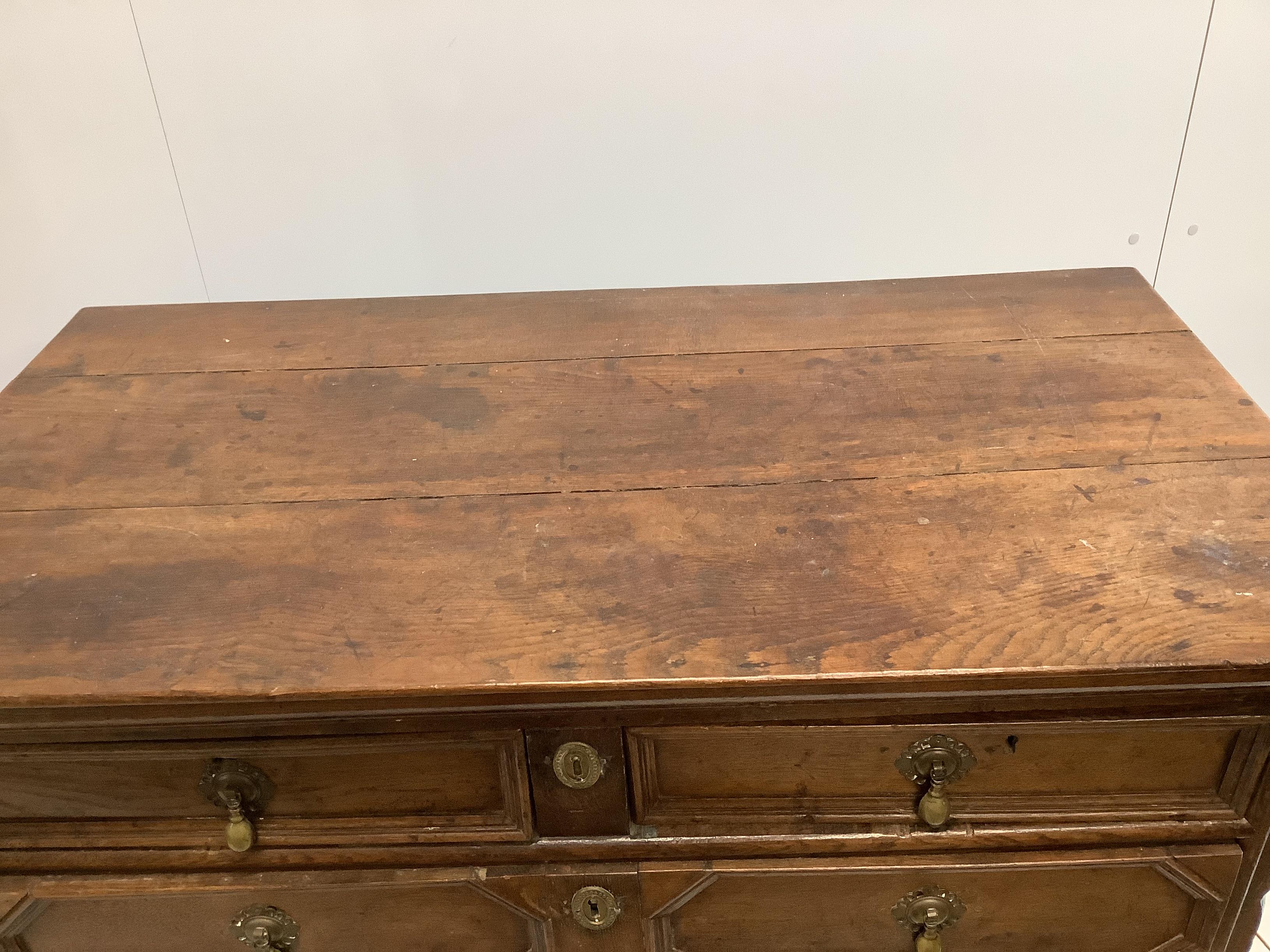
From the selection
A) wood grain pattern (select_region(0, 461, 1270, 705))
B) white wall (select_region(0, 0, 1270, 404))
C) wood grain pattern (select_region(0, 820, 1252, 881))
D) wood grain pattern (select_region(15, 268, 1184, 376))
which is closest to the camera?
wood grain pattern (select_region(0, 461, 1270, 705))

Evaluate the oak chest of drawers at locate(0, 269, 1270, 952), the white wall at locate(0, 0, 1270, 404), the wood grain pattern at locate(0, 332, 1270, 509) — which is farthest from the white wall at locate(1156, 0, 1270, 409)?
the oak chest of drawers at locate(0, 269, 1270, 952)

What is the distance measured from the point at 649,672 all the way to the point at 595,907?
0.90 ft

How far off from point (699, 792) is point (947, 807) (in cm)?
20

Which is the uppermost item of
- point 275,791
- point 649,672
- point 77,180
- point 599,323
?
point 77,180

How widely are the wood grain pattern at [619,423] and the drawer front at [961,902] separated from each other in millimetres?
335

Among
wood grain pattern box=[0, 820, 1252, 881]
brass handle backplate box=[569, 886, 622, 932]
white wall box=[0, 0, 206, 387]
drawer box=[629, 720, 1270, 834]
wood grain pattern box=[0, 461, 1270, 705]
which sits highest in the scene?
white wall box=[0, 0, 206, 387]

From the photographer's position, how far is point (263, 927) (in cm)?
88

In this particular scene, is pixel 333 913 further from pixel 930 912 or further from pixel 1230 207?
pixel 1230 207

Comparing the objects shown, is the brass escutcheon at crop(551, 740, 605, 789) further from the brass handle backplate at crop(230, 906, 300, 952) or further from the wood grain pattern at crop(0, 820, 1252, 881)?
the brass handle backplate at crop(230, 906, 300, 952)

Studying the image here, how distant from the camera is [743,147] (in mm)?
1309

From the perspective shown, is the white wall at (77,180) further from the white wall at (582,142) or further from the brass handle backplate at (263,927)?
the brass handle backplate at (263,927)

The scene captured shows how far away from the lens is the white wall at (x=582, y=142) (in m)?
1.23

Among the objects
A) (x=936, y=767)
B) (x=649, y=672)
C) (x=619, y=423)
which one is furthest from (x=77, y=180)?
(x=936, y=767)

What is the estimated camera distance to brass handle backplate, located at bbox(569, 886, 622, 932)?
0.85 metres
